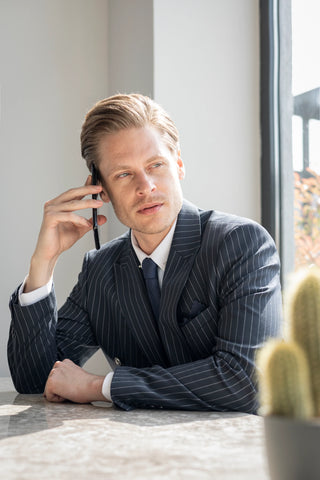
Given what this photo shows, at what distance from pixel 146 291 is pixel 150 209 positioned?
23cm

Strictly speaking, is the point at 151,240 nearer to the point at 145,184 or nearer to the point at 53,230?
the point at 145,184

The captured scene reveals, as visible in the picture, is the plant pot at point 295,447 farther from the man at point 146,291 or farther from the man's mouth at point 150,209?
the man's mouth at point 150,209

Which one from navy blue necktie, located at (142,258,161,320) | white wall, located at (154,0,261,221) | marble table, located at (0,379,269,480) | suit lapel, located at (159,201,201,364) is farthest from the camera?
white wall, located at (154,0,261,221)

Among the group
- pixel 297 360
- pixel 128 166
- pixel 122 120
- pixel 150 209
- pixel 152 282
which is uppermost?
pixel 122 120

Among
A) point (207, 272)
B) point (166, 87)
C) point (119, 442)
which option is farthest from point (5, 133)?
point (119, 442)

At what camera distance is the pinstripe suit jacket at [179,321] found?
1.28m

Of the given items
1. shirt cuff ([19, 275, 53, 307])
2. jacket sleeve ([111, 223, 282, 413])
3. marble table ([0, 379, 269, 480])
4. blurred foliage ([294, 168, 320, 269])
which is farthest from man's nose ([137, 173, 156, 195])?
blurred foliage ([294, 168, 320, 269])

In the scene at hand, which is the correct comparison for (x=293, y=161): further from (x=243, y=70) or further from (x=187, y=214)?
(x=187, y=214)

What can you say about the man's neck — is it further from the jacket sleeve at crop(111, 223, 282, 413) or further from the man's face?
the jacket sleeve at crop(111, 223, 282, 413)

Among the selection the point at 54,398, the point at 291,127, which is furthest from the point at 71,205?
the point at 291,127

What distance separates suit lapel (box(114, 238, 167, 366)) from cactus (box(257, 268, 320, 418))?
1079 millimetres

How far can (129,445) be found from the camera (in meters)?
0.81

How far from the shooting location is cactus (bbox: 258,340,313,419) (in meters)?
0.49

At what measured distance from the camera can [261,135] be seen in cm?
267
